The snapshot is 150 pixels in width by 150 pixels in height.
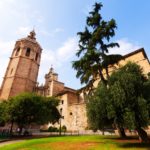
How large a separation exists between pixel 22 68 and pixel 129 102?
4906 centimetres

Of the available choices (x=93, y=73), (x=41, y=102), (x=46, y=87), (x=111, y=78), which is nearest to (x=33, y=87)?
(x=46, y=87)

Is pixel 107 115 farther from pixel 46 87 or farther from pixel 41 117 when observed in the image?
pixel 46 87

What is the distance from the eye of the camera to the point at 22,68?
192 ft

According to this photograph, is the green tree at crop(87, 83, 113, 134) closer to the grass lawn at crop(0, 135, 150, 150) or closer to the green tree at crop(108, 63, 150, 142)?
the green tree at crop(108, 63, 150, 142)

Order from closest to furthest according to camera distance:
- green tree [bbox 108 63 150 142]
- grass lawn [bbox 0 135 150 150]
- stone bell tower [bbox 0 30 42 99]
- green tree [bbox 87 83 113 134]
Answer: grass lawn [bbox 0 135 150 150], green tree [bbox 108 63 150 142], green tree [bbox 87 83 113 134], stone bell tower [bbox 0 30 42 99]

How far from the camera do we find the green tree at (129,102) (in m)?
14.3

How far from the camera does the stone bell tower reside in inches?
2175

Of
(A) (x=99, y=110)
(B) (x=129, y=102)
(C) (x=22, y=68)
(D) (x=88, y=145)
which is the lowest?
(D) (x=88, y=145)

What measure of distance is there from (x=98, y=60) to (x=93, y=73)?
182 cm

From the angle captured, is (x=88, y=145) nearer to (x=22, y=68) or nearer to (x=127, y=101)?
(x=127, y=101)

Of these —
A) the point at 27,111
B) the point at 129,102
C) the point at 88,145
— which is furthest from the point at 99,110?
the point at 27,111

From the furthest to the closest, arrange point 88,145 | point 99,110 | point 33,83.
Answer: point 33,83
point 99,110
point 88,145

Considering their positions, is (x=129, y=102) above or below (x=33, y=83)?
below

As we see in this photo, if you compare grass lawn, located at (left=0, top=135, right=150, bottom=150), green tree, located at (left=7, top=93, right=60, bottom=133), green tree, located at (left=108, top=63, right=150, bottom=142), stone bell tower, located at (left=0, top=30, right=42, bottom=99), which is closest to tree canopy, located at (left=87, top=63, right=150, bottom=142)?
green tree, located at (left=108, top=63, right=150, bottom=142)
